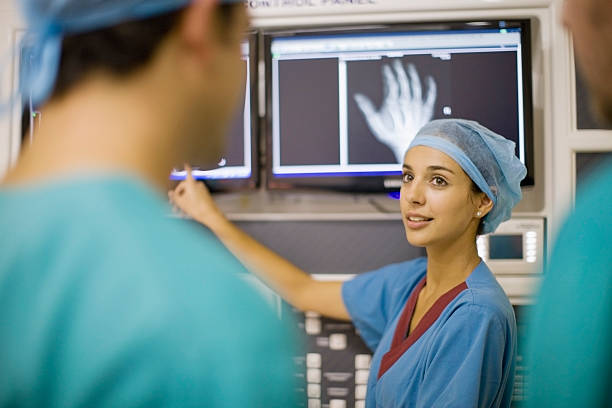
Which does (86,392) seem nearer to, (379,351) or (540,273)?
(379,351)

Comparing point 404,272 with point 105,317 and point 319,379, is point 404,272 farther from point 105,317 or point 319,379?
point 105,317

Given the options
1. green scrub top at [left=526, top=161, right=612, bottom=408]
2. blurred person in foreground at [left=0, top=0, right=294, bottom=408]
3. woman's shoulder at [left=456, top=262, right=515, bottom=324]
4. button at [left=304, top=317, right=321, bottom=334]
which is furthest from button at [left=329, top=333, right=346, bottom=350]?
blurred person in foreground at [left=0, top=0, right=294, bottom=408]

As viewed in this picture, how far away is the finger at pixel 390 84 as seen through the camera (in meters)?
1.50

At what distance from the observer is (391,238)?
157 centimetres

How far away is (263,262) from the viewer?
1.55m

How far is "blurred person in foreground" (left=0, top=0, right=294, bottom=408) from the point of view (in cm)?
41

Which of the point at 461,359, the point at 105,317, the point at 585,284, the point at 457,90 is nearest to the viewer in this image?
the point at 105,317

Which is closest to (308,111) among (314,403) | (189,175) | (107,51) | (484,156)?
(189,175)

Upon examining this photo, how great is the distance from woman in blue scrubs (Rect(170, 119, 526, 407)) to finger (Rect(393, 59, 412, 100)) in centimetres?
16

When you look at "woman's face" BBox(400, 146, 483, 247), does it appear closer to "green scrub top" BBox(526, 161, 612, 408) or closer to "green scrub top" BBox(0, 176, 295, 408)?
"green scrub top" BBox(526, 161, 612, 408)

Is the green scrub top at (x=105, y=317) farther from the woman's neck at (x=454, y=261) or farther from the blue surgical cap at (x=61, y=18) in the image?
the woman's neck at (x=454, y=261)

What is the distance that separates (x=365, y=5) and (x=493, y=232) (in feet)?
2.36

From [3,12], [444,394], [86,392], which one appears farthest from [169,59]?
[3,12]

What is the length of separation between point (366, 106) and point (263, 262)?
534 millimetres
